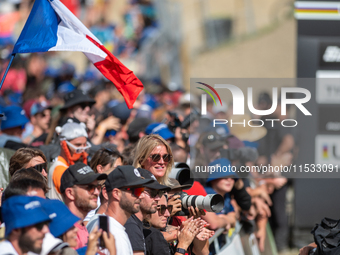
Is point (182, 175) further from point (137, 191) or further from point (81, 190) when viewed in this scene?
point (137, 191)

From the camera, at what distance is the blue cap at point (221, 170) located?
5.55 m

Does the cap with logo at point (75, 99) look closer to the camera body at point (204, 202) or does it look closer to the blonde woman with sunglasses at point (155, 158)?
the blonde woman with sunglasses at point (155, 158)

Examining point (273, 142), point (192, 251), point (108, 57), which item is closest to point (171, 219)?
point (192, 251)

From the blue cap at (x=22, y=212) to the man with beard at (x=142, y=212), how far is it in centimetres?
93

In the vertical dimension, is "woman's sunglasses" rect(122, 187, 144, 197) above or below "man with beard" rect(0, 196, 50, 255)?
below

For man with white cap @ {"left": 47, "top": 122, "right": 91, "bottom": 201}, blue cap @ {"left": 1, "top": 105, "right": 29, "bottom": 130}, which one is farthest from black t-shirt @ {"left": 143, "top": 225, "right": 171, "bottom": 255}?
blue cap @ {"left": 1, "top": 105, "right": 29, "bottom": 130}

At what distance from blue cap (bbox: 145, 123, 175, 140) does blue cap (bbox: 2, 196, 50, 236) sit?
322 cm

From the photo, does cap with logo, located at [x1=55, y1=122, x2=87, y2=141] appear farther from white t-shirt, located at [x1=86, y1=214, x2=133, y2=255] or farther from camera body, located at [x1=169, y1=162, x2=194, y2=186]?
white t-shirt, located at [x1=86, y1=214, x2=133, y2=255]

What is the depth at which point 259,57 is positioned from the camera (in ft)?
46.4

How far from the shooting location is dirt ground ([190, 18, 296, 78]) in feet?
44.8

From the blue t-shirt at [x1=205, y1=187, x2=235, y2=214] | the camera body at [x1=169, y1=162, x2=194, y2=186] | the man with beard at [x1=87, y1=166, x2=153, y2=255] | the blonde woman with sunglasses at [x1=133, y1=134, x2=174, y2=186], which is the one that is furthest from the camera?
the blue t-shirt at [x1=205, y1=187, x2=235, y2=214]

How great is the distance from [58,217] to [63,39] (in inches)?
103

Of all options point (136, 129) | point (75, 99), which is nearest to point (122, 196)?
point (136, 129)

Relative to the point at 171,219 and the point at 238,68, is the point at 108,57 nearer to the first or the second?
the point at 171,219
